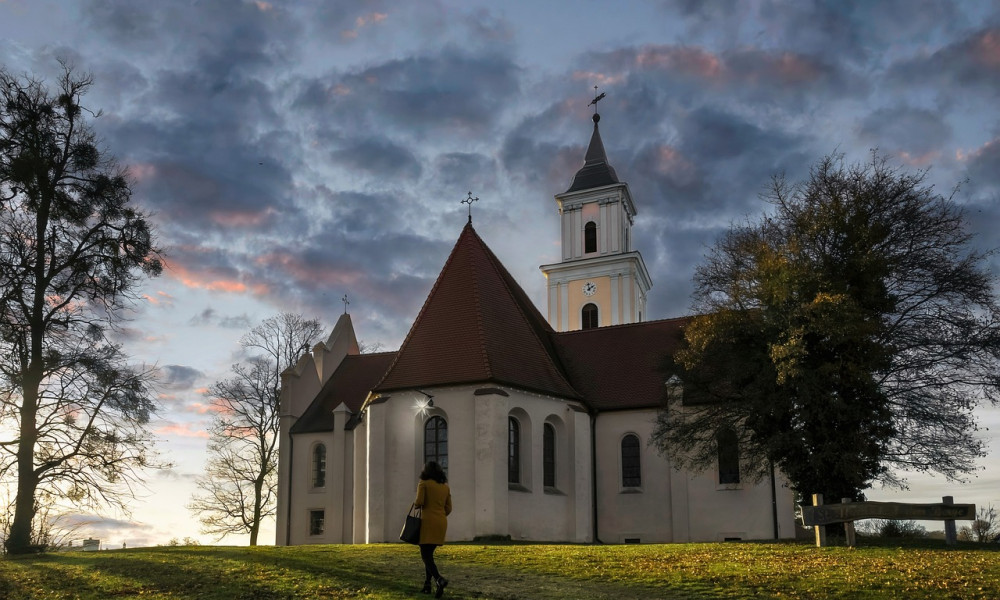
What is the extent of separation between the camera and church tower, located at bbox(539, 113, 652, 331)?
50000 mm

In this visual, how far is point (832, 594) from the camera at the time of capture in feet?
48.4

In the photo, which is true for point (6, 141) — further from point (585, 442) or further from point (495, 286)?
point (585, 442)

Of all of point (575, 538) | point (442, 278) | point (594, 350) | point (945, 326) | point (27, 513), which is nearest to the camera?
point (27, 513)

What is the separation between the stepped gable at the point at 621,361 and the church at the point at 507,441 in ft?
0.23

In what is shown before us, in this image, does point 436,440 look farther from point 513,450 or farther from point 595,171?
point 595,171

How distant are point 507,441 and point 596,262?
2181 cm

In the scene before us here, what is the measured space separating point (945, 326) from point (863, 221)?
376 centimetres

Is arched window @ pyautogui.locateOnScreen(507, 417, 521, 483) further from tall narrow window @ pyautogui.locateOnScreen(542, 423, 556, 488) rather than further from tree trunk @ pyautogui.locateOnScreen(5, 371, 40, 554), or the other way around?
tree trunk @ pyautogui.locateOnScreen(5, 371, 40, 554)

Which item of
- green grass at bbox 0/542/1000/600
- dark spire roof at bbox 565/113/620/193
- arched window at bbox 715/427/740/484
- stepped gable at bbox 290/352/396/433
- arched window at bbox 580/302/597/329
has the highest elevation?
dark spire roof at bbox 565/113/620/193


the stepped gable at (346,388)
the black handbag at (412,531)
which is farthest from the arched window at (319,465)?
the black handbag at (412,531)

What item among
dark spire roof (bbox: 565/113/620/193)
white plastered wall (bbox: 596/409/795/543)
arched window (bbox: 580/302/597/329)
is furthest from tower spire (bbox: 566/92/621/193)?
white plastered wall (bbox: 596/409/795/543)

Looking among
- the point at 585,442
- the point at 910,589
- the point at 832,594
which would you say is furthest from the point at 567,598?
the point at 585,442

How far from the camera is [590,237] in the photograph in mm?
52094

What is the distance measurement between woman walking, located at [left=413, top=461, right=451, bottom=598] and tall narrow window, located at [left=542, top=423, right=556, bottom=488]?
1840 cm
